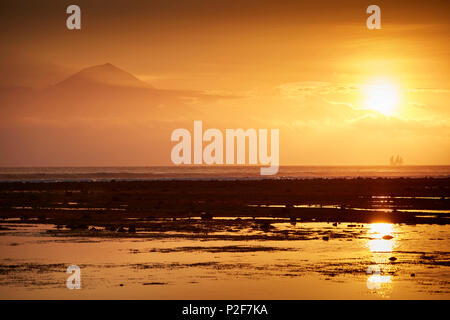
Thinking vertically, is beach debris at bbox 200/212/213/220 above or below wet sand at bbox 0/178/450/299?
above

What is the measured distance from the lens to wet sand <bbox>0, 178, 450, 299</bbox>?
21750mm

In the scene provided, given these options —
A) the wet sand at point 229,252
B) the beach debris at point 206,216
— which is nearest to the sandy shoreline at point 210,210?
the beach debris at point 206,216

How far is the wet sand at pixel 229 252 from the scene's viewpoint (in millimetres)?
21750

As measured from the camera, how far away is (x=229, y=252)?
29.6m

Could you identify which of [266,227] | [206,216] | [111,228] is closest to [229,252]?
[266,227]

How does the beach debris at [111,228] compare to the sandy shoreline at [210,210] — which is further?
the sandy shoreline at [210,210]

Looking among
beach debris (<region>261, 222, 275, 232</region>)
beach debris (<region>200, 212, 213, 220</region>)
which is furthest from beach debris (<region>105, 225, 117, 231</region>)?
beach debris (<region>261, 222, 275, 232</region>)

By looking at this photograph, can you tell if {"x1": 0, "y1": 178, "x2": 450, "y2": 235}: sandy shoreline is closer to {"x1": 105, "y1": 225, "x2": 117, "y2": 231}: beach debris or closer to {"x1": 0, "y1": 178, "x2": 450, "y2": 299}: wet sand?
{"x1": 105, "y1": 225, "x2": 117, "y2": 231}: beach debris

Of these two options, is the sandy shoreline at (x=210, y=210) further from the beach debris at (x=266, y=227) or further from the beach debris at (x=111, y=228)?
the beach debris at (x=266, y=227)

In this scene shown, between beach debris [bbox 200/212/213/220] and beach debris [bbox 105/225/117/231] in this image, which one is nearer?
beach debris [bbox 105/225/117/231]

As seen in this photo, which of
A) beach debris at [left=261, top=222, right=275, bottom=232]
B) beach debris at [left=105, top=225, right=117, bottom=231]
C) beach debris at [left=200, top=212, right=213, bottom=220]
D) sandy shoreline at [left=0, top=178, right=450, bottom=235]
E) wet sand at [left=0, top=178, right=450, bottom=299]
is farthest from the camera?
beach debris at [left=200, top=212, right=213, bottom=220]

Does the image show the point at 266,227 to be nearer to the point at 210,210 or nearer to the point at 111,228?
the point at 111,228
